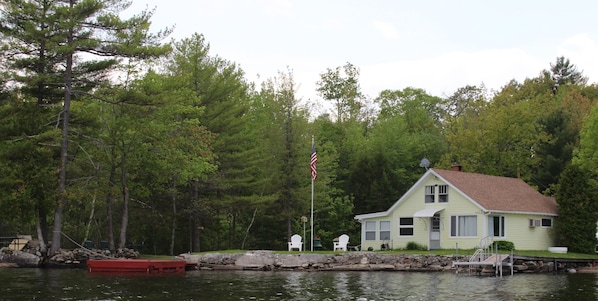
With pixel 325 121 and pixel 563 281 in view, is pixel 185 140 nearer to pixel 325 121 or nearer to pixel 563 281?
pixel 563 281

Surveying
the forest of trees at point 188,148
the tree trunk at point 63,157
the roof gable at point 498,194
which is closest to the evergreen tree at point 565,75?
the forest of trees at point 188,148

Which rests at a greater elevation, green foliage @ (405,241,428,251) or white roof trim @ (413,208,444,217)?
white roof trim @ (413,208,444,217)

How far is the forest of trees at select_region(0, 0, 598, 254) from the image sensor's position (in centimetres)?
3975

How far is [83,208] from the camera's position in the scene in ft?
172

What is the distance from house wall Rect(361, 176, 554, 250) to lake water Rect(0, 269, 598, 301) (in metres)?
6.76

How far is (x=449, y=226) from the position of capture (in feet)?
135

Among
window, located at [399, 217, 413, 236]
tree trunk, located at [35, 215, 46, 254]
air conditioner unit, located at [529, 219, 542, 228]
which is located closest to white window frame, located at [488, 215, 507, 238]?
air conditioner unit, located at [529, 219, 542, 228]

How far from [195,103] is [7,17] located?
44.7 ft

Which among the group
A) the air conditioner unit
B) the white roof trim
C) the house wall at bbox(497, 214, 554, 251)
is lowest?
the house wall at bbox(497, 214, 554, 251)

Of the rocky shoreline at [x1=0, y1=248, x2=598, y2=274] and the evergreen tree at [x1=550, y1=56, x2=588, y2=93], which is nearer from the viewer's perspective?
the rocky shoreline at [x1=0, y1=248, x2=598, y2=274]

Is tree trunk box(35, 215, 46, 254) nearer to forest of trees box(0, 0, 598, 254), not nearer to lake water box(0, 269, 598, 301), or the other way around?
forest of trees box(0, 0, 598, 254)

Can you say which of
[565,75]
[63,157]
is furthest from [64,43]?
[565,75]

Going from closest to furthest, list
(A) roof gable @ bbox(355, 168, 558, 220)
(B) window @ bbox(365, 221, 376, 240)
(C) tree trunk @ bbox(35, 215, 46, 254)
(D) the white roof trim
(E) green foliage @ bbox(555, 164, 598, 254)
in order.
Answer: (C) tree trunk @ bbox(35, 215, 46, 254) → (A) roof gable @ bbox(355, 168, 558, 220) → (D) the white roof trim → (E) green foliage @ bbox(555, 164, 598, 254) → (B) window @ bbox(365, 221, 376, 240)

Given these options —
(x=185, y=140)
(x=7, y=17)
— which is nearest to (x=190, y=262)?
(x=185, y=140)
